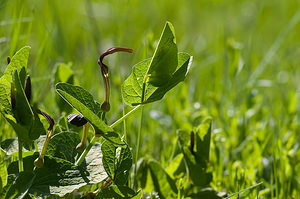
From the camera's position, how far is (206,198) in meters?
1.31

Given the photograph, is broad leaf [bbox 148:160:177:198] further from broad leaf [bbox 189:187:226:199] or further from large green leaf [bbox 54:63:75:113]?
large green leaf [bbox 54:63:75:113]

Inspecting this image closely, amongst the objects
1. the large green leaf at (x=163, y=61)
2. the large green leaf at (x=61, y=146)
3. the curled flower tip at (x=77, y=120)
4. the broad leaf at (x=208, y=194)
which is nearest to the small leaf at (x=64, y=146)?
the large green leaf at (x=61, y=146)

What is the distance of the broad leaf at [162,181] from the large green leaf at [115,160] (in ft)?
0.79

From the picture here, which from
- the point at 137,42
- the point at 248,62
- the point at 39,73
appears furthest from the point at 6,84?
the point at 137,42

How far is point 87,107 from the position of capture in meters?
0.99

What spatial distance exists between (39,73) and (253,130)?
1.04m

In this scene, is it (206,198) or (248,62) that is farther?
(248,62)

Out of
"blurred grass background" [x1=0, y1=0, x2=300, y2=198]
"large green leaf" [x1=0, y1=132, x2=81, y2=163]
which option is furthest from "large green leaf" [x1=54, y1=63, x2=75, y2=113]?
"large green leaf" [x1=0, y1=132, x2=81, y2=163]

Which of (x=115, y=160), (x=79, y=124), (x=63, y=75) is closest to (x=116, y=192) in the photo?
(x=115, y=160)

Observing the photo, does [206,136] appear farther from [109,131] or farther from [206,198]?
[109,131]

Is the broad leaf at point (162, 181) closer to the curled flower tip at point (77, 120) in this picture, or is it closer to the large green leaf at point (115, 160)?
the large green leaf at point (115, 160)

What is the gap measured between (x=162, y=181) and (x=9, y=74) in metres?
0.57

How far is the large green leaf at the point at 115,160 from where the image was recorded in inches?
41.4

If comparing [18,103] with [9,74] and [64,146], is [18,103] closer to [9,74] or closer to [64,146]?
[9,74]
